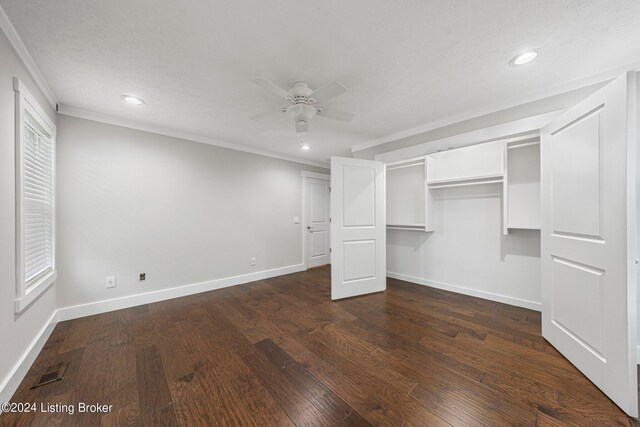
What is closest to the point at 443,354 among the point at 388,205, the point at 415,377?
the point at 415,377

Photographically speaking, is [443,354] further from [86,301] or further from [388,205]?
[86,301]

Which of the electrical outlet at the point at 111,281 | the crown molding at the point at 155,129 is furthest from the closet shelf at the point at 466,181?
the electrical outlet at the point at 111,281

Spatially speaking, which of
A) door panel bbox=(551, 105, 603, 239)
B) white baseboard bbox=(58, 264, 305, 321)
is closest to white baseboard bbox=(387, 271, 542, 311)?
door panel bbox=(551, 105, 603, 239)

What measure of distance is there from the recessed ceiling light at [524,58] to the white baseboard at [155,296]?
14.3ft

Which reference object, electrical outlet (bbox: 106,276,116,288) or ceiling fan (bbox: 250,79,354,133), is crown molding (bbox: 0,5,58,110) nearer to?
ceiling fan (bbox: 250,79,354,133)

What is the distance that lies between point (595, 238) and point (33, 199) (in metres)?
4.60

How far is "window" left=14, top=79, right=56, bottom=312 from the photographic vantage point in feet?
5.60

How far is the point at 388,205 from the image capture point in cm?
409

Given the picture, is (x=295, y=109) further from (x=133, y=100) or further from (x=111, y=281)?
(x=111, y=281)

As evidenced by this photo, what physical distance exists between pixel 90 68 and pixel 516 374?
13.7 ft

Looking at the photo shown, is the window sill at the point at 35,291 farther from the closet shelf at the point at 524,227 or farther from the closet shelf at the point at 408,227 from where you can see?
the closet shelf at the point at 524,227

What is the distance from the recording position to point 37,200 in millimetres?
2172

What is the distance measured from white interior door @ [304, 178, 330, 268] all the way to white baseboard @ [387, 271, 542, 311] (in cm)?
181

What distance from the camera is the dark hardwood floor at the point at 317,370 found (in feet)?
4.40
